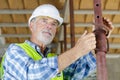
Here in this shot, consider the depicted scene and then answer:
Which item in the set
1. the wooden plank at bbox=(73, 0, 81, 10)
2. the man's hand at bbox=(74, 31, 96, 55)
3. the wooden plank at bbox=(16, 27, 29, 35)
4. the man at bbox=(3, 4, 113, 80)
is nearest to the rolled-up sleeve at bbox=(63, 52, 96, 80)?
the man at bbox=(3, 4, 113, 80)

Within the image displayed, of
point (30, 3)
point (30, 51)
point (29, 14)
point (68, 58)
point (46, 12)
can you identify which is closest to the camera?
point (68, 58)

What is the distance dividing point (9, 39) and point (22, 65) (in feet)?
14.0

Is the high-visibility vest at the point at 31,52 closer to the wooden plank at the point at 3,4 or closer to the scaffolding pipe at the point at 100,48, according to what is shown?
the scaffolding pipe at the point at 100,48

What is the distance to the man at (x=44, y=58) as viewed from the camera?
7.57 ft

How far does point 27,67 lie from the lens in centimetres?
245

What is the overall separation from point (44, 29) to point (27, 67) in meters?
0.53

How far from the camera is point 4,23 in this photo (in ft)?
18.9

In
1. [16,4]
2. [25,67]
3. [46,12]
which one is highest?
[46,12]

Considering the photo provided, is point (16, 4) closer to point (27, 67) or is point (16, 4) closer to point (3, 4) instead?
point (3, 4)

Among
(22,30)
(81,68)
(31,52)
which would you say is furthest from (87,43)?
(22,30)

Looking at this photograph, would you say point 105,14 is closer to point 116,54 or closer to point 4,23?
point 4,23

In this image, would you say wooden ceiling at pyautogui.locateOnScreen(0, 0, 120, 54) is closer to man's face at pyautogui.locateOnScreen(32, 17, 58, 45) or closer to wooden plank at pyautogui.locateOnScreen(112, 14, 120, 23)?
wooden plank at pyautogui.locateOnScreen(112, 14, 120, 23)

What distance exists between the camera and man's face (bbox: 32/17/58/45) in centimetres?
288

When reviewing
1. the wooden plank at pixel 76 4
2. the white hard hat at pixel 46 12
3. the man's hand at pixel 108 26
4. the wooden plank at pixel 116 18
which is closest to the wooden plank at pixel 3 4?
the wooden plank at pixel 76 4
